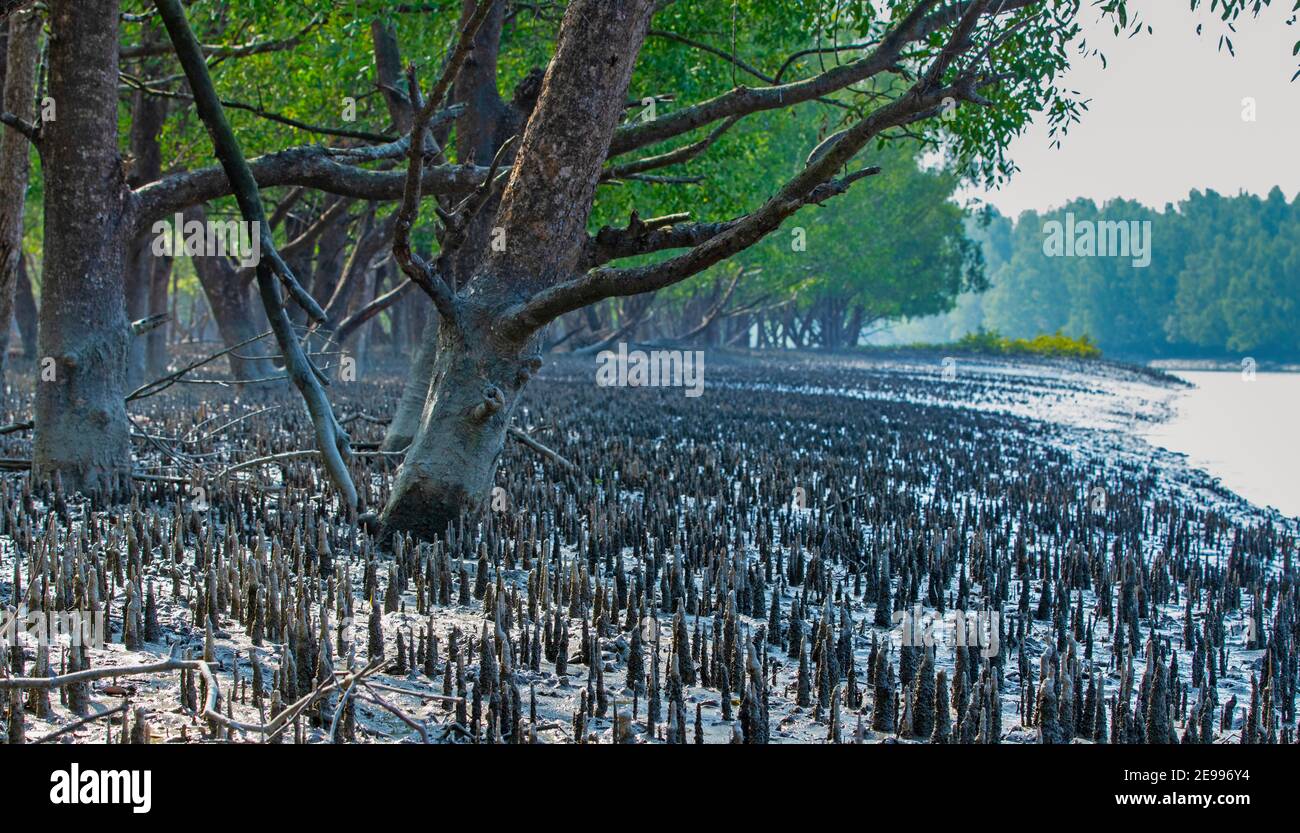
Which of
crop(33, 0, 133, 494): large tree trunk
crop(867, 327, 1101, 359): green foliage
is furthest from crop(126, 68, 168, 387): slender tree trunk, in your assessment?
crop(867, 327, 1101, 359): green foliage

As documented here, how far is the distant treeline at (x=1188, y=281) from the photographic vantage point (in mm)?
76625

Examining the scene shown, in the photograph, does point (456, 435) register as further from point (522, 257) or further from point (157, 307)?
point (157, 307)

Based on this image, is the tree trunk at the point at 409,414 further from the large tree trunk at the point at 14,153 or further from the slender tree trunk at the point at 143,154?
the slender tree trunk at the point at 143,154

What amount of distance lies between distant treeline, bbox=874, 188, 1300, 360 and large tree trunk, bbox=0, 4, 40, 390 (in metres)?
63.5

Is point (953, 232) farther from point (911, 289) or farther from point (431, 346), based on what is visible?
point (431, 346)

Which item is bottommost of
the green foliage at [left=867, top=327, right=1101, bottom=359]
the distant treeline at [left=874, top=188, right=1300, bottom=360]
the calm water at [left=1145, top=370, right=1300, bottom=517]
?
the calm water at [left=1145, top=370, right=1300, bottom=517]

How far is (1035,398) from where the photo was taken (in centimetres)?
2533

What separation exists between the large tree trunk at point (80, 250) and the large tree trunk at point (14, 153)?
155 cm

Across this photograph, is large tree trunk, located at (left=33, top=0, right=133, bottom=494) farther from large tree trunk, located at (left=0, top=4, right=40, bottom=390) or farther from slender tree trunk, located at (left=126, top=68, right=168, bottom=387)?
slender tree trunk, located at (left=126, top=68, right=168, bottom=387)

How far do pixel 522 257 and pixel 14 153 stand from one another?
493 cm

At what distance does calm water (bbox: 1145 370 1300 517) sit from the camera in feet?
44.5

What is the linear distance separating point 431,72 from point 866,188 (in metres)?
36.4
